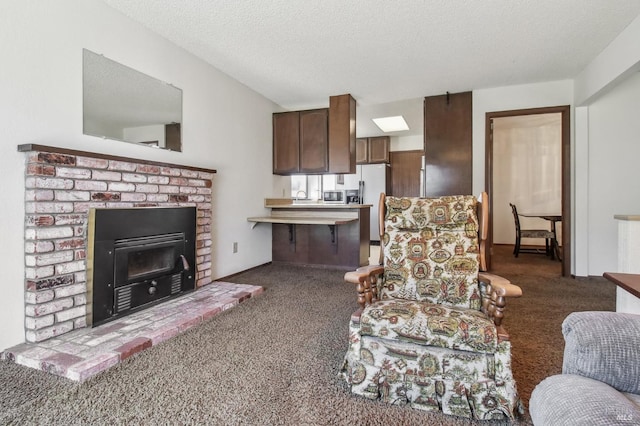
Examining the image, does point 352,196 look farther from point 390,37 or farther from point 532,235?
point 390,37

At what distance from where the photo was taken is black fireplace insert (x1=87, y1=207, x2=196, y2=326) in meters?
2.20

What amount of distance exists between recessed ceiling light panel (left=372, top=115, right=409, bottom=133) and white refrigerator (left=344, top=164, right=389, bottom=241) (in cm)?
77

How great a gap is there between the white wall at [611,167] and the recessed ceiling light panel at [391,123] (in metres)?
2.61

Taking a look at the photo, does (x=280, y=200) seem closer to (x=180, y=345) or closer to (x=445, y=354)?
(x=180, y=345)

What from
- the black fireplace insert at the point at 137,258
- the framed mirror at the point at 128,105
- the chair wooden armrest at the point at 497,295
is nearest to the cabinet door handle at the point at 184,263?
the black fireplace insert at the point at 137,258

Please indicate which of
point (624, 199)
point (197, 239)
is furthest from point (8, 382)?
point (624, 199)

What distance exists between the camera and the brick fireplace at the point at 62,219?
1.93m

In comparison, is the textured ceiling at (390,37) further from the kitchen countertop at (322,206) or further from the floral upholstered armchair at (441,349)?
the floral upholstered armchair at (441,349)

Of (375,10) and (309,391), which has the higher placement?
(375,10)

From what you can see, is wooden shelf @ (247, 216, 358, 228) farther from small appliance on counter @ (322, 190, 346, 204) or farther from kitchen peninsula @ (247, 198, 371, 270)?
small appliance on counter @ (322, 190, 346, 204)

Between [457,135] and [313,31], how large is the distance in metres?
2.50

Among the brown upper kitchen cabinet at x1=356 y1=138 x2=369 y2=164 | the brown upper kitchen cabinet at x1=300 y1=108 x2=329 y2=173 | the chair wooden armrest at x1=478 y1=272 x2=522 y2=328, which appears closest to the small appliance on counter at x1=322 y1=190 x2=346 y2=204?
the brown upper kitchen cabinet at x1=356 y1=138 x2=369 y2=164

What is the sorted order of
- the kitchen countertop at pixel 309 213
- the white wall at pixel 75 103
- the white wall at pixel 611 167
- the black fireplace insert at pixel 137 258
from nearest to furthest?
the white wall at pixel 75 103
the black fireplace insert at pixel 137 258
the white wall at pixel 611 167
the kitchen countertop at pixel 309 213

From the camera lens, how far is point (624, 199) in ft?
12.1
